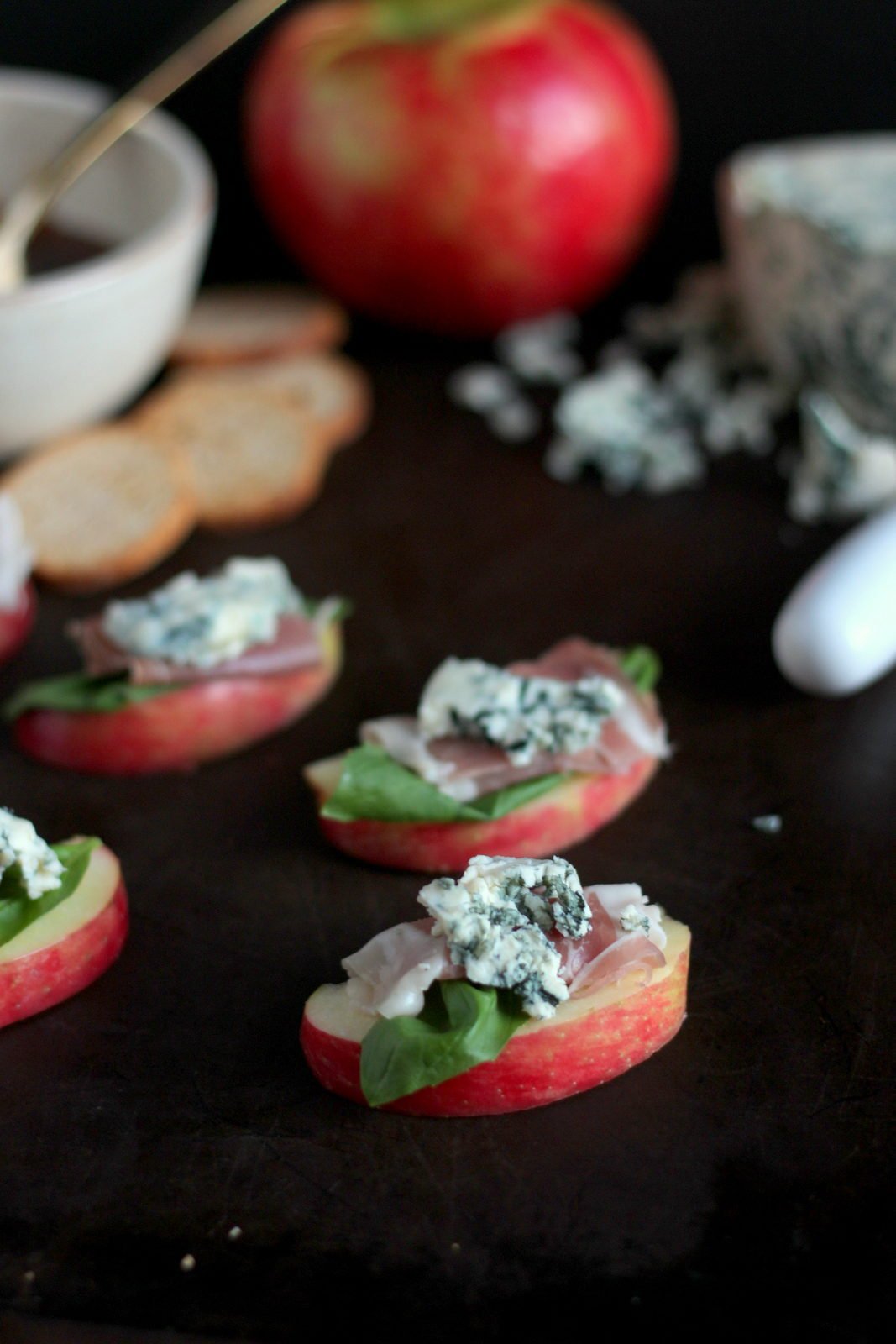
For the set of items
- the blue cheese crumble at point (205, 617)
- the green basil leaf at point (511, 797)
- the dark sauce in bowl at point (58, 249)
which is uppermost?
the dark sauce in bowl at point (58, 249)

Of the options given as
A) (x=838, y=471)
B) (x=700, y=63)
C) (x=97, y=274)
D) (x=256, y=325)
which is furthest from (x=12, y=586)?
(x=700, y=63)

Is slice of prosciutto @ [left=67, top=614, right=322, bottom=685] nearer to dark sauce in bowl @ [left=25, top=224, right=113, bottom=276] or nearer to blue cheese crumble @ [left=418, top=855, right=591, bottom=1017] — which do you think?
blue cheese crumble @ [left=418, top=855, right=591, bottom=1017]

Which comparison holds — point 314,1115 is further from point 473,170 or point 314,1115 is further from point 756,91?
point 756,91

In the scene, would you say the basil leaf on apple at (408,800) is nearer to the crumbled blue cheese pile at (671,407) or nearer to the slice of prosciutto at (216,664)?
the slice of prosciutto at (216,664)

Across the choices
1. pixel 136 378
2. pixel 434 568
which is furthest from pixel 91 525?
pixel 434 568

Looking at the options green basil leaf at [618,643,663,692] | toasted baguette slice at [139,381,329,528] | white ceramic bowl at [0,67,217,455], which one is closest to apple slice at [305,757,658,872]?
green basil leaf at [618,643,663,692]

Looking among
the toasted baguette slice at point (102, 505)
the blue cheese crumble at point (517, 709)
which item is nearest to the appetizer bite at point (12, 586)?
the toasted baguette slice at point (102, 505)
